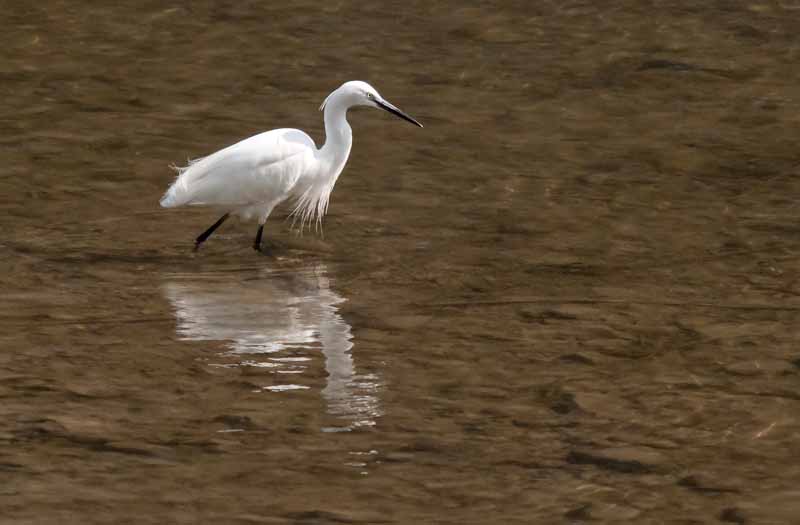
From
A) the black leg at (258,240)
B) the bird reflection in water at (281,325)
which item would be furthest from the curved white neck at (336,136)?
the bird reflection in water at (281,325)

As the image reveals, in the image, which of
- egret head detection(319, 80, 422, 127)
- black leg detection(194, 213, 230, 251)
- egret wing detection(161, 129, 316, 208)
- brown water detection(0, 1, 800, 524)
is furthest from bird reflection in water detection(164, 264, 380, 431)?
egret head detection(319, 80, 422, 127)

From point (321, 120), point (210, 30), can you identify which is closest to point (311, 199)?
point (321, 120)

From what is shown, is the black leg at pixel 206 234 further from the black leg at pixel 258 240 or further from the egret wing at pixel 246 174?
the black leg at pixel 258 240

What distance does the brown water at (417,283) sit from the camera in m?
5.50

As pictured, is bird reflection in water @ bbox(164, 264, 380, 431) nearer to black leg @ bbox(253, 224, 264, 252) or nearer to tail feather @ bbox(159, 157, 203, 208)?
black leg @ bbox(253, 224, 264, 252)

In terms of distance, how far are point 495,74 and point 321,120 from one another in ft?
6.08

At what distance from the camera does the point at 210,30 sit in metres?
14.0

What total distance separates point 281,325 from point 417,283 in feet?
3.07

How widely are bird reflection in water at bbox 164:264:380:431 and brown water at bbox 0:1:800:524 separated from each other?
0.02 metres

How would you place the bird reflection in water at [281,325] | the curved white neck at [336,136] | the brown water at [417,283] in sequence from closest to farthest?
the brown water at [417,283]
the bird reflection in water at [281,325]
the curved white neck at [336,136]

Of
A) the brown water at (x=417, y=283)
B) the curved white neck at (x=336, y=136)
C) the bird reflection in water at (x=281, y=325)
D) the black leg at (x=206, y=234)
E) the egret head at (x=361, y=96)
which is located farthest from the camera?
the curved white neck at (x=336, y=136)

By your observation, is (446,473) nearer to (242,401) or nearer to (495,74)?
(242,401)

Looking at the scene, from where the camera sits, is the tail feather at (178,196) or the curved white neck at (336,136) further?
the curved white neck at (336,136)

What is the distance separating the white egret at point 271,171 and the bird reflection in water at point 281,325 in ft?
1.79
